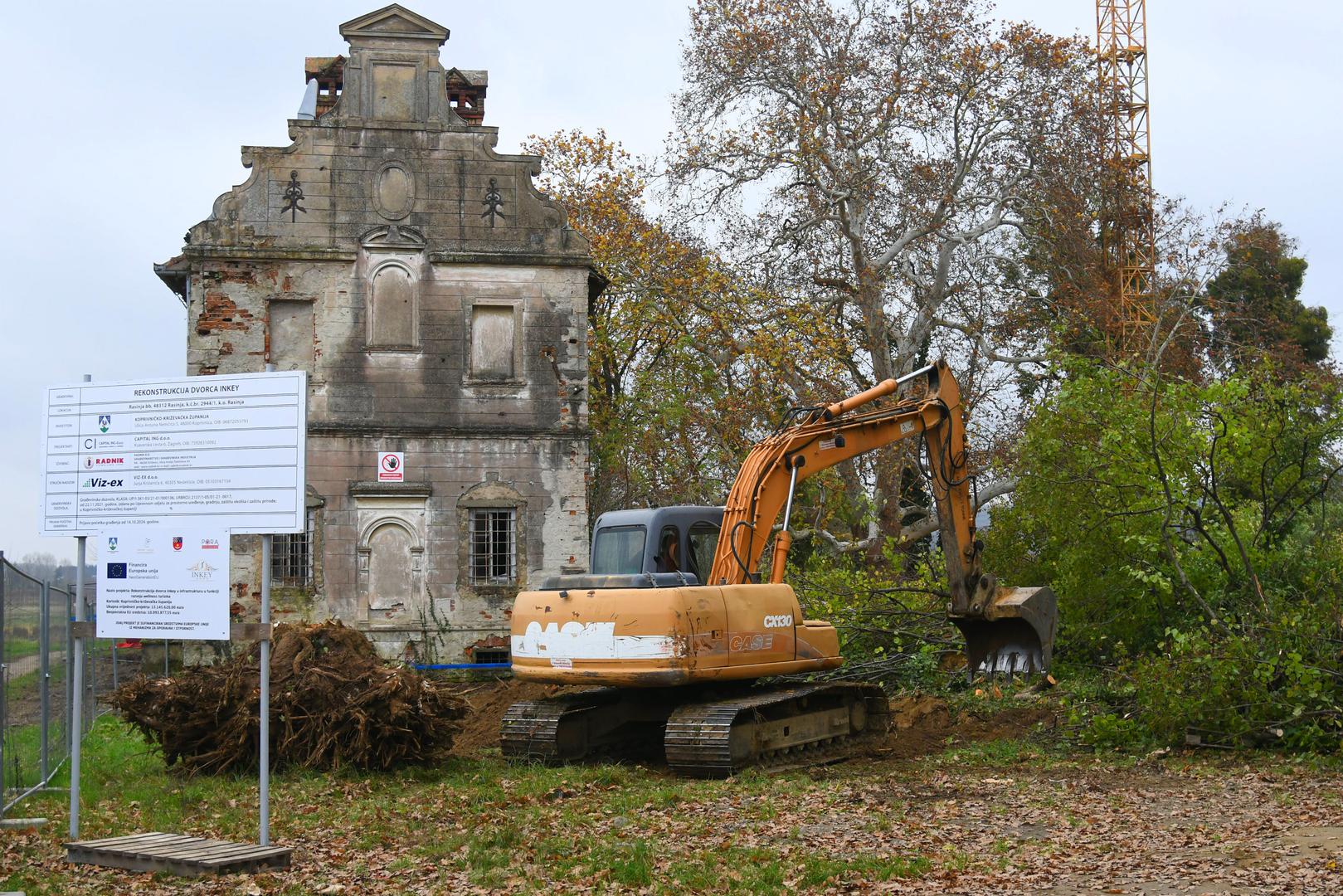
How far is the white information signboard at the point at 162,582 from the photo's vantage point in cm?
A: 940

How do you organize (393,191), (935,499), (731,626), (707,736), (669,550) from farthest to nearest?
1. (393,191)
2. (935,499)
3. (669,550)
4. (731,626)
5. (707,736)

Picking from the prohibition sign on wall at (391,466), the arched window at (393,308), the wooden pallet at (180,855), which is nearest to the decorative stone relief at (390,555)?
the prohibition sign on wall at (391,466)

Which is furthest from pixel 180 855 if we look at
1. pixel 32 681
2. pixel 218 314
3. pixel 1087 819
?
pixel 218 314

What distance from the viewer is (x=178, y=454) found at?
9609 mm

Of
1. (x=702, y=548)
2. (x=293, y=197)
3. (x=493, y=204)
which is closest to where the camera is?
(x=702, y=548)

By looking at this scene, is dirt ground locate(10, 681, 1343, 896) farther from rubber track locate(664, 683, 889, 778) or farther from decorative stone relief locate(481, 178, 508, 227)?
decorative stone relief locate(481, 178, 508, 227)

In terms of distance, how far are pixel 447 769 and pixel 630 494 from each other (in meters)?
17.8

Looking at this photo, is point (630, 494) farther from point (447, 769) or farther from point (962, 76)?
point (447, 769)

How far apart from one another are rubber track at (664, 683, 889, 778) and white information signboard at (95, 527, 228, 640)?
4694 mm

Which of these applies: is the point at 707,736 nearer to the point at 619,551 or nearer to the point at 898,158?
the point at 619,551

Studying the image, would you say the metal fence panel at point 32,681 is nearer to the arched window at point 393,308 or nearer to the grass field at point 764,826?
the grass field at point 764,826

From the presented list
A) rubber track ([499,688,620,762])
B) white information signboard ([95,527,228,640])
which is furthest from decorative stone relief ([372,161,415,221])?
white information signboard ([95,527,228,640])

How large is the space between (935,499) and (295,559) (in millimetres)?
12375

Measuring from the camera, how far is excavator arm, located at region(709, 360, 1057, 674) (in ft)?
45.2
